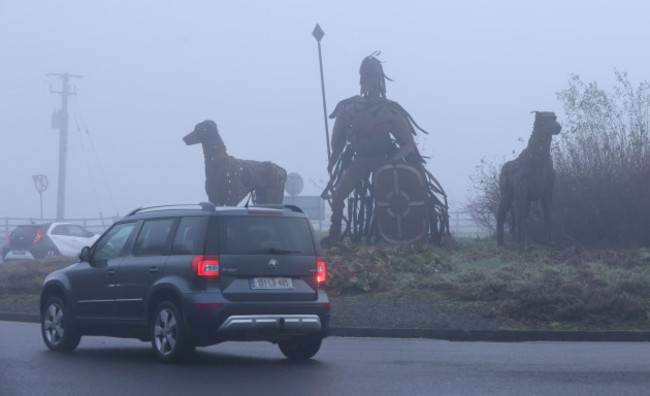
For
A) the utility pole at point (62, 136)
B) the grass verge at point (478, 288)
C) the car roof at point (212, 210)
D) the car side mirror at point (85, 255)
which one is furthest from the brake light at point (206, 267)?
the utility pole at point (62, 136)

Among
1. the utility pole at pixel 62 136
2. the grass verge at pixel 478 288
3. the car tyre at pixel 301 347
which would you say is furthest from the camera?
the utility pole at pixel 62 136

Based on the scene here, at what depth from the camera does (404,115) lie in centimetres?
2592

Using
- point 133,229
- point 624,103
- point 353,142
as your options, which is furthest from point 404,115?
point 133,229

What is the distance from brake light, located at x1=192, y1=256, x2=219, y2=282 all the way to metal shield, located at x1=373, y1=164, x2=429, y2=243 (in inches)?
545

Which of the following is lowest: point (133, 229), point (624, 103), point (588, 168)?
point (133, 229)

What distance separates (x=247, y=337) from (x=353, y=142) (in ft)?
47.2

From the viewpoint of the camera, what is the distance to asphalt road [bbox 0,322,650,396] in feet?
32.6

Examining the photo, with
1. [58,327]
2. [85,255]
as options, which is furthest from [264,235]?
[58,327]

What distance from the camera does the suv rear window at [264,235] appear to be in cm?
1173

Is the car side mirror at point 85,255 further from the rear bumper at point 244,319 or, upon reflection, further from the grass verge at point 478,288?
the grass verge at point 478,288

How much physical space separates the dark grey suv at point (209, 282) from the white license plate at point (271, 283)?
0.04ft

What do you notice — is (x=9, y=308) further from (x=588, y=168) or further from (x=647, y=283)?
(x=588, y=168)

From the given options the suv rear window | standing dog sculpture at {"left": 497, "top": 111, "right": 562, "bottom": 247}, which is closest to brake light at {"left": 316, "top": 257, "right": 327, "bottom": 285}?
the suv rear window

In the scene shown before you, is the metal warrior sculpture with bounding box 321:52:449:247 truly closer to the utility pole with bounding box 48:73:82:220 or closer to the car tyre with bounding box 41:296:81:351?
the car tyre with bounding box 41:296:81:351
